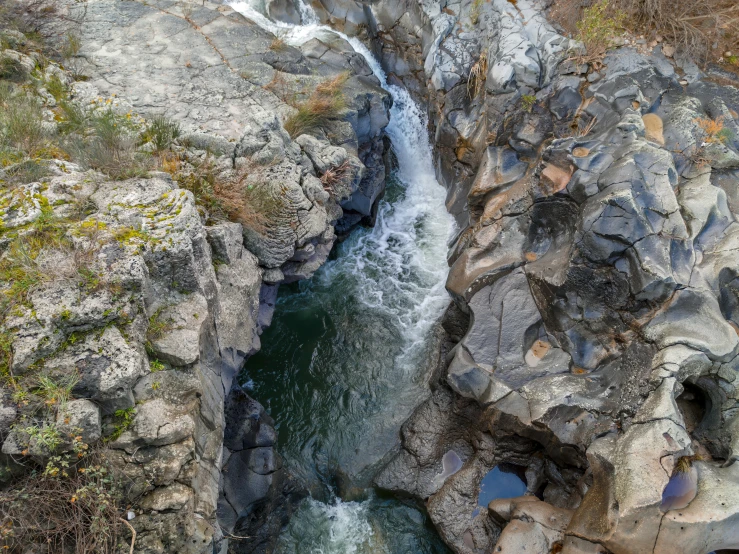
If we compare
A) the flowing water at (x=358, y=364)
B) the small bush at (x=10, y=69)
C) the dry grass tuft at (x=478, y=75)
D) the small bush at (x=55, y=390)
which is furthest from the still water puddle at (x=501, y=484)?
the small bush at (x=10, y=69)

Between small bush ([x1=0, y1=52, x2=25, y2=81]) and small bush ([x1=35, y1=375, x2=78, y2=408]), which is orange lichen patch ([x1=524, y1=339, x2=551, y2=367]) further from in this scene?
small bush ([x1=0, y1=52, x2=25, y2=81])

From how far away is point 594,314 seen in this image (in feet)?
18.7

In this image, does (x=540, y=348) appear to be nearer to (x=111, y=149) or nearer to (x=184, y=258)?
(x=184, y=258)

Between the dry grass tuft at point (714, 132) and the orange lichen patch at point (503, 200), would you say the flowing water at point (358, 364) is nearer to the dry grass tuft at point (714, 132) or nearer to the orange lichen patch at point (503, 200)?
the orange lichen patch at point (503, 200)

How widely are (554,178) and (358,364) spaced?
12.3ft

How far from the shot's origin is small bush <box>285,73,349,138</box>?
7.18 meters

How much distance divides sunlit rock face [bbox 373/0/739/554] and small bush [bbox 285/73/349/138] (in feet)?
8.00

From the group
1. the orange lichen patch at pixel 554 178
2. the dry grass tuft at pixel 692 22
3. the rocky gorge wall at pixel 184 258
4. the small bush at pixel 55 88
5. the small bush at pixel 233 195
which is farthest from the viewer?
the dry grass tuft at pixel 692 22

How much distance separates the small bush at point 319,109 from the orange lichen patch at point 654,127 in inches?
171

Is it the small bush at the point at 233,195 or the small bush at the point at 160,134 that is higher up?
the small bush at the point at 160,134

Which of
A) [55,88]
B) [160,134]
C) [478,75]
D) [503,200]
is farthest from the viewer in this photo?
[478,75]

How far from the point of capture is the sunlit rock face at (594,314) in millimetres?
4664

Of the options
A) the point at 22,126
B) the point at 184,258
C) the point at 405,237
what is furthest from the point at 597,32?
the point at 22,126

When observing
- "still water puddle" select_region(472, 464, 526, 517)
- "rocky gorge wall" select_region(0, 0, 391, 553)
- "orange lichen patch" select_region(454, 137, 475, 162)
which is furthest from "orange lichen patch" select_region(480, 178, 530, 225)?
"still water puddle" select_region(472, 464, 526, 517)
